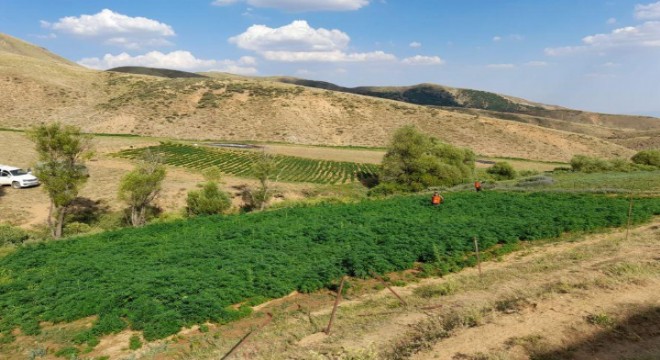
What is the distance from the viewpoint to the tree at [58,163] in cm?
3181

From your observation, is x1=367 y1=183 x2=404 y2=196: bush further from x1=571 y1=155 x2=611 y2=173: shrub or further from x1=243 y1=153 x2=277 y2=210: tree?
x1=571 y1=155 x2=611 y2=173: shrub

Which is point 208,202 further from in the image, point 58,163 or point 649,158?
point 649,158

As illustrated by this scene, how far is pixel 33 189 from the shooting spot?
41.4 m

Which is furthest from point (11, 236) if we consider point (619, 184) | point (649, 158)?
point (649, 158)

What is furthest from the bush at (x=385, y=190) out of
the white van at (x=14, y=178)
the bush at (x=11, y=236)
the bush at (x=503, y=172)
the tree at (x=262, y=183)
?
the white van at (x=14, y=178)

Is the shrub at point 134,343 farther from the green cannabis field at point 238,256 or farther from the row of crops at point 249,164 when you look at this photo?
the row of crops at point 249,164

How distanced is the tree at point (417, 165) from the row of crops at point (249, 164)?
7787 mm

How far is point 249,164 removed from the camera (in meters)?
62.9

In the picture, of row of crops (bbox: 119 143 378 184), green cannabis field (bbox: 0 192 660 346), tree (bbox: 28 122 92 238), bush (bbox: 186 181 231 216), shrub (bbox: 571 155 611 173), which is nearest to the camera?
green cannabis field (bbox: 0 192 660 346)

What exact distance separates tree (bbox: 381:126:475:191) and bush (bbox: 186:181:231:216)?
23.1 metres

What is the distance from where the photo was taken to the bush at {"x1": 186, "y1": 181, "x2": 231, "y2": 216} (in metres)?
38.1

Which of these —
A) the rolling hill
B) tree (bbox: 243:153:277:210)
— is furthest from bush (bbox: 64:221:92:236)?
the rolling hill

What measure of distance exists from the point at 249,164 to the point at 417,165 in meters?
26.3

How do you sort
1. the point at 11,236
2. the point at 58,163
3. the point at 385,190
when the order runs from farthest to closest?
the point at 385,190 → the point at 58,163 → the point at 11,236
